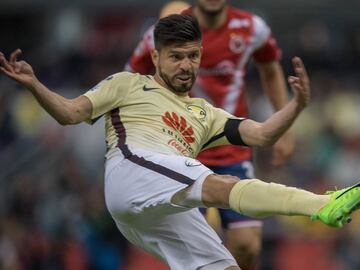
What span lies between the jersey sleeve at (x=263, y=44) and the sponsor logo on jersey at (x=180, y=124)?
2.18 m

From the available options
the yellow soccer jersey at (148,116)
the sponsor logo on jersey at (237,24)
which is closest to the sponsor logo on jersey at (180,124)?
the yellow soccer jersey at (148,116)

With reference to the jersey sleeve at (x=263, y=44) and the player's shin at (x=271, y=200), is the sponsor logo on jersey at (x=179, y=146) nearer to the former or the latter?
the player's shin at (x=271, y=200)

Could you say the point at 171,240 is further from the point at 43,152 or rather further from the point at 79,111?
the point at 43,152

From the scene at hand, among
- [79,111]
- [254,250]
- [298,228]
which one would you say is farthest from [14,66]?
[298,228]

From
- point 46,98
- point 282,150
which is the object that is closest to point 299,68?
point 46,98

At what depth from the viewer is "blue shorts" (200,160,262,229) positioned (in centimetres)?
941

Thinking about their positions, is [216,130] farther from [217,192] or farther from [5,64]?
[5,64]

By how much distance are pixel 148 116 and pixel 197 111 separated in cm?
37

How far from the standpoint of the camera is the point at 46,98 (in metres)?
7.23

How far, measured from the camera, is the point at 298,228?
48.8ft

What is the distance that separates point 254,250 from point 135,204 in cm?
228

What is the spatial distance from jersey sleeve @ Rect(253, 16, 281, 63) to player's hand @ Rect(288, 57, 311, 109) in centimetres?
241

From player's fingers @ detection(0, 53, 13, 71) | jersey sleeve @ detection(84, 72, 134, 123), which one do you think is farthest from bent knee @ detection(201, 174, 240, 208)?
player's fingers @ detection(0, 53, 13, 71)

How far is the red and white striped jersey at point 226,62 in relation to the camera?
9.49 meters
